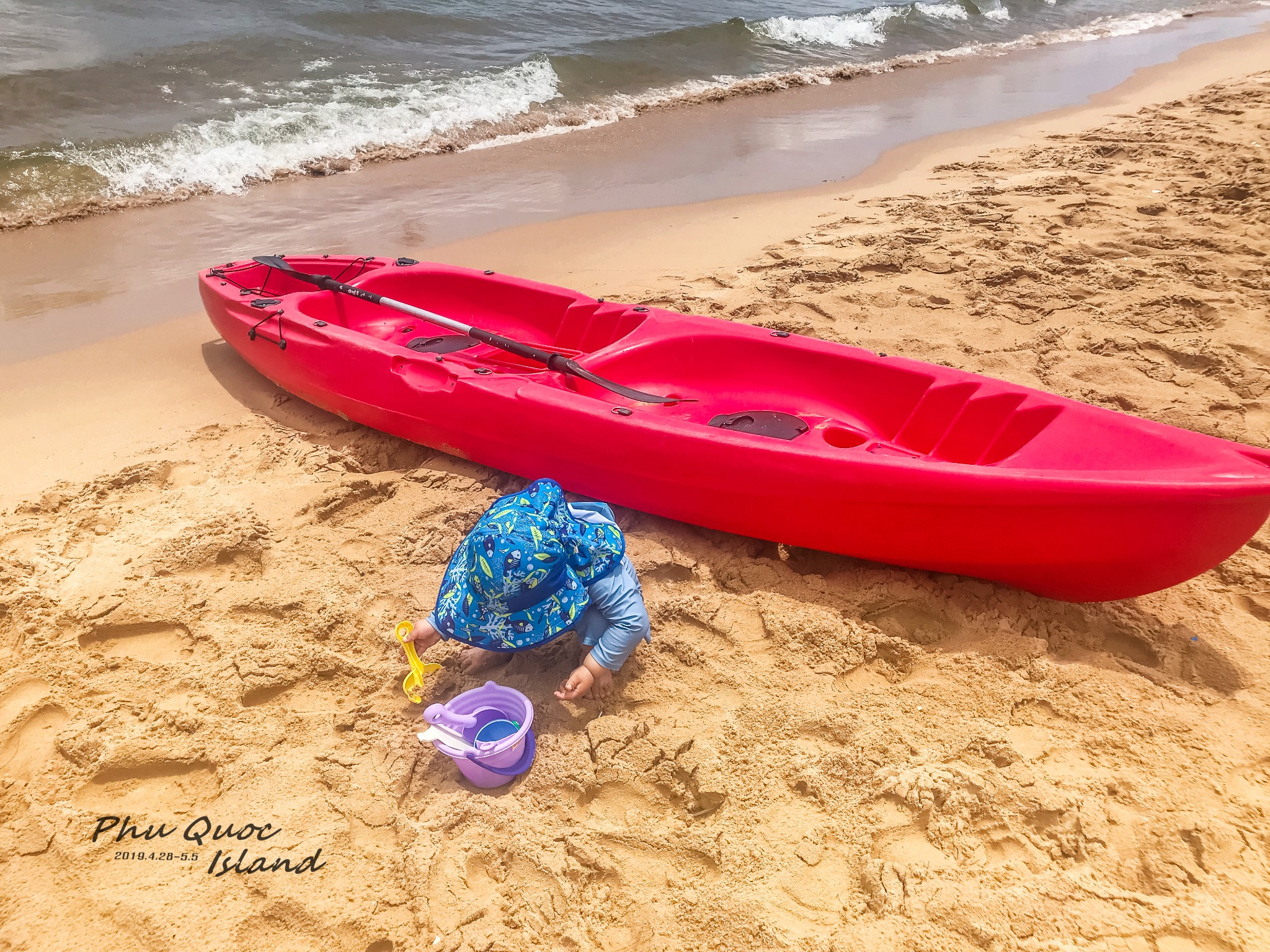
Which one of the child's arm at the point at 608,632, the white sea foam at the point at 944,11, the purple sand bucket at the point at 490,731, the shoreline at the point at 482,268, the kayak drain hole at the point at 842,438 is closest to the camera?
the purple sand bucket at the point at 490,731

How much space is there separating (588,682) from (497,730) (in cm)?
31

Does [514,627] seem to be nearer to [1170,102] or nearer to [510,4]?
[1170,102]

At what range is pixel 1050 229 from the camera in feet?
17.5

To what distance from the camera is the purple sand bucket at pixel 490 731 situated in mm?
2121

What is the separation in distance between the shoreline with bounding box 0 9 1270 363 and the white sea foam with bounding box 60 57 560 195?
0.47 m

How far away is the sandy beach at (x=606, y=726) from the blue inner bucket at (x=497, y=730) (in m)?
0.12

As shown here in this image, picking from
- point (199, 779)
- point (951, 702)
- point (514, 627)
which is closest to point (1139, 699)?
point (951, 702)

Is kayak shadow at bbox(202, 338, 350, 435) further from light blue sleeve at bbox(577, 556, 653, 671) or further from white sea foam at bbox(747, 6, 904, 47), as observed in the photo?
white sea foam at bbox(747, 6, 904, 47)

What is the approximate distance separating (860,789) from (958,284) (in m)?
3.57

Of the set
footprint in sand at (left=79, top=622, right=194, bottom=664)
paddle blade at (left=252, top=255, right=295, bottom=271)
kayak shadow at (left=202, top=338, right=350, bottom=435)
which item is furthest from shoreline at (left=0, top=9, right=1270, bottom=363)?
footprint in sand at (left=79, top=622, right=194, bottom=664)

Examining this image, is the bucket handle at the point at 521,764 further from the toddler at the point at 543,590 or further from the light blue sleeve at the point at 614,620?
the light blue sleeve at the point at 614,620

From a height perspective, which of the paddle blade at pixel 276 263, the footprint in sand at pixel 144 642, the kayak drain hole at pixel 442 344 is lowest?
the footprint in sand at pixel 144 642

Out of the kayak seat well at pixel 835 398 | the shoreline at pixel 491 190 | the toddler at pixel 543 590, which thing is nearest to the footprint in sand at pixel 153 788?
the toddler at pixel 543 590

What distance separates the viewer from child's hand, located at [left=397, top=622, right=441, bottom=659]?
2391 millimetres
